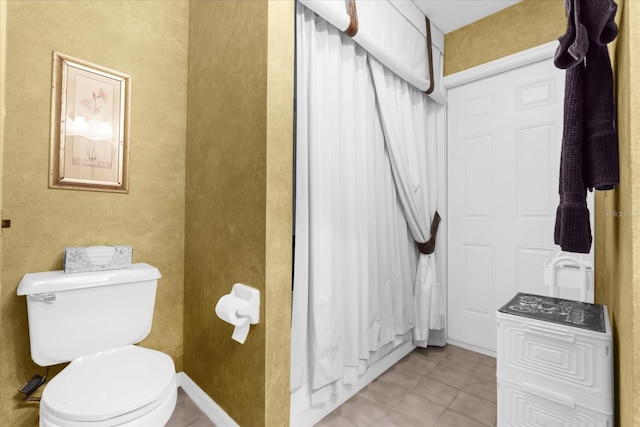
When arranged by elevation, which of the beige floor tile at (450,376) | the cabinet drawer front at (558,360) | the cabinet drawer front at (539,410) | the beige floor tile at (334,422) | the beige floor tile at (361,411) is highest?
the cabinet drawer front at (558,360)

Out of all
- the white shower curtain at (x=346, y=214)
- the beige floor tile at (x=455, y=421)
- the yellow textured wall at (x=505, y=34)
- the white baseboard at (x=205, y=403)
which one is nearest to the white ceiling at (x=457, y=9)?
the yellow textured wall at (x=505, y=34)

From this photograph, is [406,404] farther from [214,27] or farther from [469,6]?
[469,6]

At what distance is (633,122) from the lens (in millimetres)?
755

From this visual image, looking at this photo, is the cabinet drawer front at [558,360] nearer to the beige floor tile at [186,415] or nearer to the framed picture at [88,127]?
the beige floor tile at [186,415]

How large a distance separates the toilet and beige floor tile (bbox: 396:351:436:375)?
1.64 m

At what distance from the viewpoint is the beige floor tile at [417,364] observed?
214cm

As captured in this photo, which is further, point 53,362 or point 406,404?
point 406,404

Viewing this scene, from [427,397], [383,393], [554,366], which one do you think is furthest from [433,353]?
[554,366]

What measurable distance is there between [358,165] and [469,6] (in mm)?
1650

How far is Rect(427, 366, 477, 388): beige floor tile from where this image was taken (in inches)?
78.2

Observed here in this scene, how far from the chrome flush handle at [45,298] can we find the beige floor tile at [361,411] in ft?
4.96

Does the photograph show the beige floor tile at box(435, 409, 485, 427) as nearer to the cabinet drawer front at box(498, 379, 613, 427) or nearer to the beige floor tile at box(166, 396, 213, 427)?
the cabinet drawer front at box(498, 379, 613, 427)

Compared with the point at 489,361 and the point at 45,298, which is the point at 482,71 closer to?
the point at 489,361

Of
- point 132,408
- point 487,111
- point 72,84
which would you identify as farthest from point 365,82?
point 132,408
